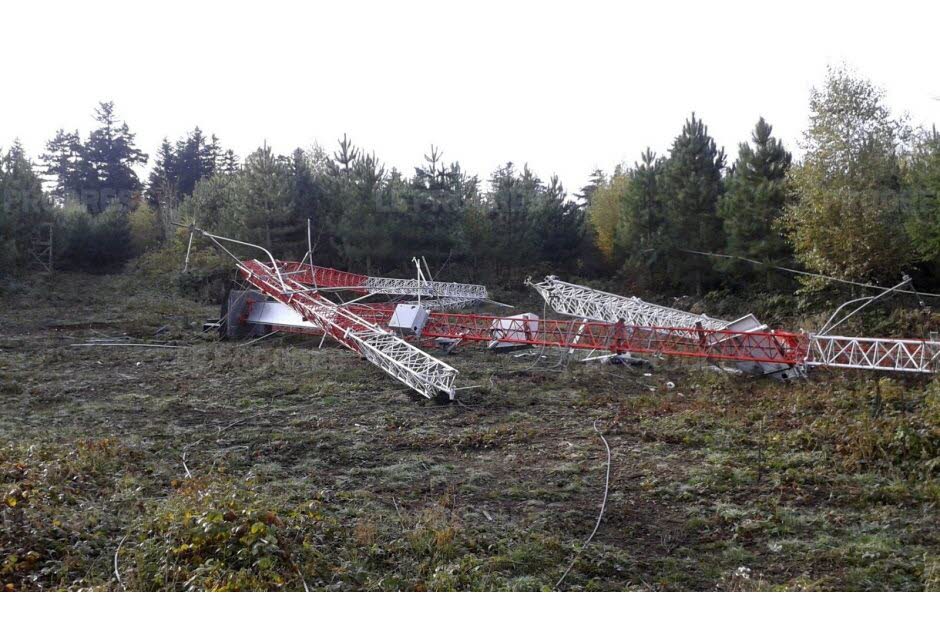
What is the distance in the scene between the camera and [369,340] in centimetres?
1512

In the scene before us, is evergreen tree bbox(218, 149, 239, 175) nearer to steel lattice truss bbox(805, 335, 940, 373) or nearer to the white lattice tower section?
the white lattice tower section

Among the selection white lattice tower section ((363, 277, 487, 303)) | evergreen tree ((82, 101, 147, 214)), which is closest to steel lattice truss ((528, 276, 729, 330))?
white lattice tower section ((363, 277, 487, 303))

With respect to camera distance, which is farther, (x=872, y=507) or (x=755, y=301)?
(x=755, y=301)

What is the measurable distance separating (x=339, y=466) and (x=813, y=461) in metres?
6.58

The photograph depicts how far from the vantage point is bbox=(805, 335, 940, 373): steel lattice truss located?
39.9 ft

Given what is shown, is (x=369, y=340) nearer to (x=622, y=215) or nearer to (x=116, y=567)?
(x=116, y=567)

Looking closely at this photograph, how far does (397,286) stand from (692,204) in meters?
12.0

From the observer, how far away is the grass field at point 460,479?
19.9 feet

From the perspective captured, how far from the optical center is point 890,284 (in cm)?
2052

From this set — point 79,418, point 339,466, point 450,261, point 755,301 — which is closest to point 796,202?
point 755,301

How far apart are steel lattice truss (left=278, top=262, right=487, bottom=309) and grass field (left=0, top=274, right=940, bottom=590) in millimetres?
8469

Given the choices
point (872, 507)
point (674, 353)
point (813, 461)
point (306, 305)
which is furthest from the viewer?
point (306, 305)

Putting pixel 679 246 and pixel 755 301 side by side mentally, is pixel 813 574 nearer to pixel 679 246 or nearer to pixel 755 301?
pixel 755 301

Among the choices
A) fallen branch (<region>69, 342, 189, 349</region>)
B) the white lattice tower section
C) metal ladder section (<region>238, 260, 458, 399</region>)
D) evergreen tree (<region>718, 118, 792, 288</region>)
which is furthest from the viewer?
the white lattice tower section
